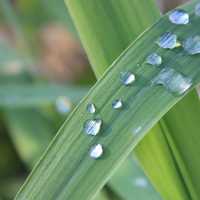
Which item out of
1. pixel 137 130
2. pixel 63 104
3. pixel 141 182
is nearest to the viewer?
pixel 137 130

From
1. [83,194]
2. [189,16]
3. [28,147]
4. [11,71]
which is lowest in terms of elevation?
[28,147]

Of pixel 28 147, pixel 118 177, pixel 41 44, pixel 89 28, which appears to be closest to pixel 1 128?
pixel 28 147

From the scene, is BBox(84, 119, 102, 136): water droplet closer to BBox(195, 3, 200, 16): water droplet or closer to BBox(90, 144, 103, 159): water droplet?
BBox(90, 144, 103, 159): water droplet

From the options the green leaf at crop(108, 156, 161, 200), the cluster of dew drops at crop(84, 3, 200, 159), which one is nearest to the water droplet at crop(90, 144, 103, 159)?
the cluster of dew drops at crop(84, 3, 200, 159)

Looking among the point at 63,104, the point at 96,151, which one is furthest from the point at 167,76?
the point at 63,104

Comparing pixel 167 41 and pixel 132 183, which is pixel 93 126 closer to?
pixel 167 41

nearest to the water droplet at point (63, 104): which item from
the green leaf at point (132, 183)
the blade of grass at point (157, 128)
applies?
the green leaf at point (132, 183)

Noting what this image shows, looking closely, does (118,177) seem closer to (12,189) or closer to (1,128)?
(12,189)
